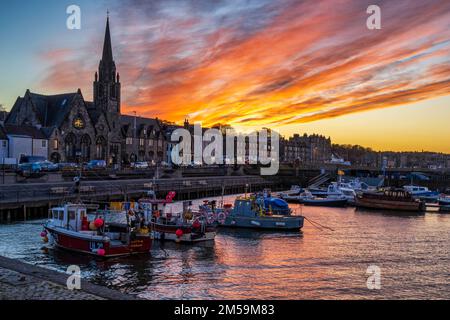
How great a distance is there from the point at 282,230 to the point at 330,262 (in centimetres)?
1400

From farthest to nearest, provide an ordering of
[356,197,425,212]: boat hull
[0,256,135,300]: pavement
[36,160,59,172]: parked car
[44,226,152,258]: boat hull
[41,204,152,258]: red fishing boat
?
[36,160,59,172]: parked car
[356,197,425,212]: boat hull
[41,204,152,258]: red fishing boat
[44,226,152,258]: boat hull
[0,256,135,300]: pavement

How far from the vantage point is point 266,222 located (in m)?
44.1

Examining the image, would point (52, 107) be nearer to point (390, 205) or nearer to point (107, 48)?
point (107, 48)

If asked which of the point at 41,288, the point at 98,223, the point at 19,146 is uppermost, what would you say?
the point at 19,146

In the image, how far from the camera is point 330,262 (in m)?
29.6

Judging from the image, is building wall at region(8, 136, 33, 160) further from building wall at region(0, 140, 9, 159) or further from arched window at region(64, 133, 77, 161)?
arched window at region(64, 133, 77, 161)

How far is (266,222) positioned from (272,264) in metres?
15.3

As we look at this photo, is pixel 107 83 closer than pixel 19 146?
No

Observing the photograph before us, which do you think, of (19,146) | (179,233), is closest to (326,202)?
(179,233)

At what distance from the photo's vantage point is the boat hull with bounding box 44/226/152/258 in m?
28.8

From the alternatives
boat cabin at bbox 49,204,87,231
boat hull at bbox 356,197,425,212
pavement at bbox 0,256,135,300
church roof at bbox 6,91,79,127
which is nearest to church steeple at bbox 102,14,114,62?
church roof at bbox 6,91,79,127

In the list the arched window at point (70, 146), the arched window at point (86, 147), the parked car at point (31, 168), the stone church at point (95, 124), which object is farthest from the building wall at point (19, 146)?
the arched window at point (86, 147)

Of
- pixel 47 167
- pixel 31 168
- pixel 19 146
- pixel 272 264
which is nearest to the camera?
pixel 272 264
